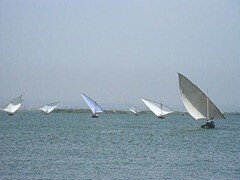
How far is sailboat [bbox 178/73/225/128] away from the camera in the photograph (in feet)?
224

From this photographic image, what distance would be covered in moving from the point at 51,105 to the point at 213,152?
437 ft

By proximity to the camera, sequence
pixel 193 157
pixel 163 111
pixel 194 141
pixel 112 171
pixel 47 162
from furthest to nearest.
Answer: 1. pixel 163 111
2. pixel 194 141
3. pixel 193 157
4. pixel 47 162
5. pixel 112 171

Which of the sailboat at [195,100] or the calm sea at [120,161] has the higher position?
the sailboat at [195,100]

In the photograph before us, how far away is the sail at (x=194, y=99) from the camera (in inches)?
2692

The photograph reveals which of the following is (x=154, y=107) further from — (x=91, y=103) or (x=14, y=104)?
(x=14, y=104)

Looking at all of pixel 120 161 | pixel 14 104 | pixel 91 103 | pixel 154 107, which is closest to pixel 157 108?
pixel 154 107

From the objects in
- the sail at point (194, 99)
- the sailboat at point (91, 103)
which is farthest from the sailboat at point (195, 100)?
the sailboat at point (91, 103)

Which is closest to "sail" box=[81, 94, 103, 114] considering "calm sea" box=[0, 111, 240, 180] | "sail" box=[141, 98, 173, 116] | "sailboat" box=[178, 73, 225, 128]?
"sail" box=[141, 98, 173, 116]

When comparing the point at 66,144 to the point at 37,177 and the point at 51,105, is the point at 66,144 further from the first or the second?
the point at 51,105

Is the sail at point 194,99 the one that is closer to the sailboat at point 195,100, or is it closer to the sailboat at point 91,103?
the sailboat at point 195,100

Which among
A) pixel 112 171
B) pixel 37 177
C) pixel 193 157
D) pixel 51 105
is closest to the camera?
pixel 37 177

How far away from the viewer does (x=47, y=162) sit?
36500mm

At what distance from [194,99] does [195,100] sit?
224 mm

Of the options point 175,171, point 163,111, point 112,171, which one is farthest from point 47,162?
point 163,111
